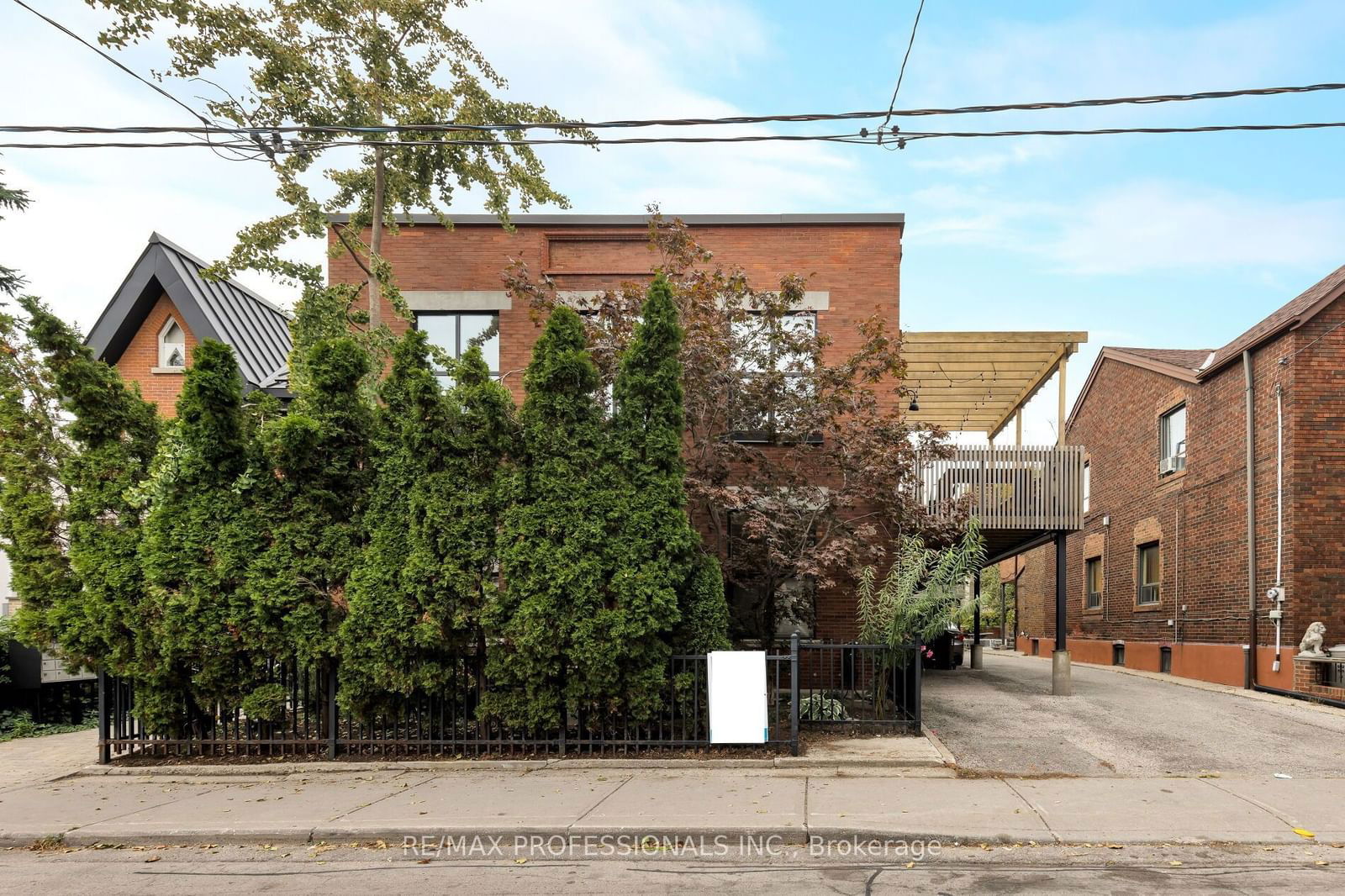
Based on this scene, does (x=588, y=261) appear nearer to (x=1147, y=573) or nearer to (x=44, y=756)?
(x=44, y=756)

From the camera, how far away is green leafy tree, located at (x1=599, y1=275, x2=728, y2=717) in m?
9.74

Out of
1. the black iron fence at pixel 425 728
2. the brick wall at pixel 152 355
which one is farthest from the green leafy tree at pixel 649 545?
the brick wall at pixel 152 355

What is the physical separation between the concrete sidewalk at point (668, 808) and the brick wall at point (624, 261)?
257 inches

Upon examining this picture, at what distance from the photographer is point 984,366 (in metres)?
17.0

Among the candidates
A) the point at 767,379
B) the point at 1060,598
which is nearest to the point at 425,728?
the point at 767,379

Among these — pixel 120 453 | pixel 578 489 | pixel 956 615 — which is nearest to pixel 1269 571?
pixel 956 615

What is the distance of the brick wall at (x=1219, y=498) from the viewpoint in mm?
14883

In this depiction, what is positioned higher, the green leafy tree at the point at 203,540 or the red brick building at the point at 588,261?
the red brick building at the point at 588,261

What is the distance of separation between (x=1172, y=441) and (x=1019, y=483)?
7515 millimetres

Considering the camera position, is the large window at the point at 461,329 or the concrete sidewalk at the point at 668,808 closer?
the concrete sidewalk at the point at 668,808

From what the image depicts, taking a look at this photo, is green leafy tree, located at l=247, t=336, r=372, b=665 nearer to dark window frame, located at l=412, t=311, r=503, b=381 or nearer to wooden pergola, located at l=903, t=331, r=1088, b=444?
dark window frame, located at l=412, t=311, r=503, b=381

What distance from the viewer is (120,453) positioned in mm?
10289

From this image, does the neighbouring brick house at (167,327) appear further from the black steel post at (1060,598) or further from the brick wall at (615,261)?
the black steel post at (1060,598)

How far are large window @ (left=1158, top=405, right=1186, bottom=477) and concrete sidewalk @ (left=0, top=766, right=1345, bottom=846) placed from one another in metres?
12.0
